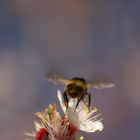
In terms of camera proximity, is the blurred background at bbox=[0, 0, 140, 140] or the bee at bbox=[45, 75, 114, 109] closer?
the bee at bbox=[45, 75, 114, 109]

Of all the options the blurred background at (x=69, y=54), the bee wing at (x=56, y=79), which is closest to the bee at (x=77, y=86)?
the bee wing at (x=56, y=79)

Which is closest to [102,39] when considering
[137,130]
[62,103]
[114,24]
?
[114,24]

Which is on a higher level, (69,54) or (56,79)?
(69,54)

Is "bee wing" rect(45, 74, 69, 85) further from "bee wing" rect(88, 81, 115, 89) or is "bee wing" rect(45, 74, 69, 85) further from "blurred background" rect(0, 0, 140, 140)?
"blurred background" rect(0, 0, 140, 140)

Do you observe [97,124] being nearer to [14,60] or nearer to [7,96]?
[7,96]

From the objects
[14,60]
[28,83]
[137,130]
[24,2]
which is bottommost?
[137,130]

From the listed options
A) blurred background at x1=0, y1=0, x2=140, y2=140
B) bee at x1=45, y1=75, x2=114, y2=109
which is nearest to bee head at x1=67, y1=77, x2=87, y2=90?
bee at x1=45, y1=75, x2=114, y2=109

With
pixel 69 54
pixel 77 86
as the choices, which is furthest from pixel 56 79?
pixel 69 54

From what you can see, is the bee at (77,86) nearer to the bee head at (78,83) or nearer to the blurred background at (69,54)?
the bee head at (78,83)

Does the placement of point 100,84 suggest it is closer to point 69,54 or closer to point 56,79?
point 56,79
